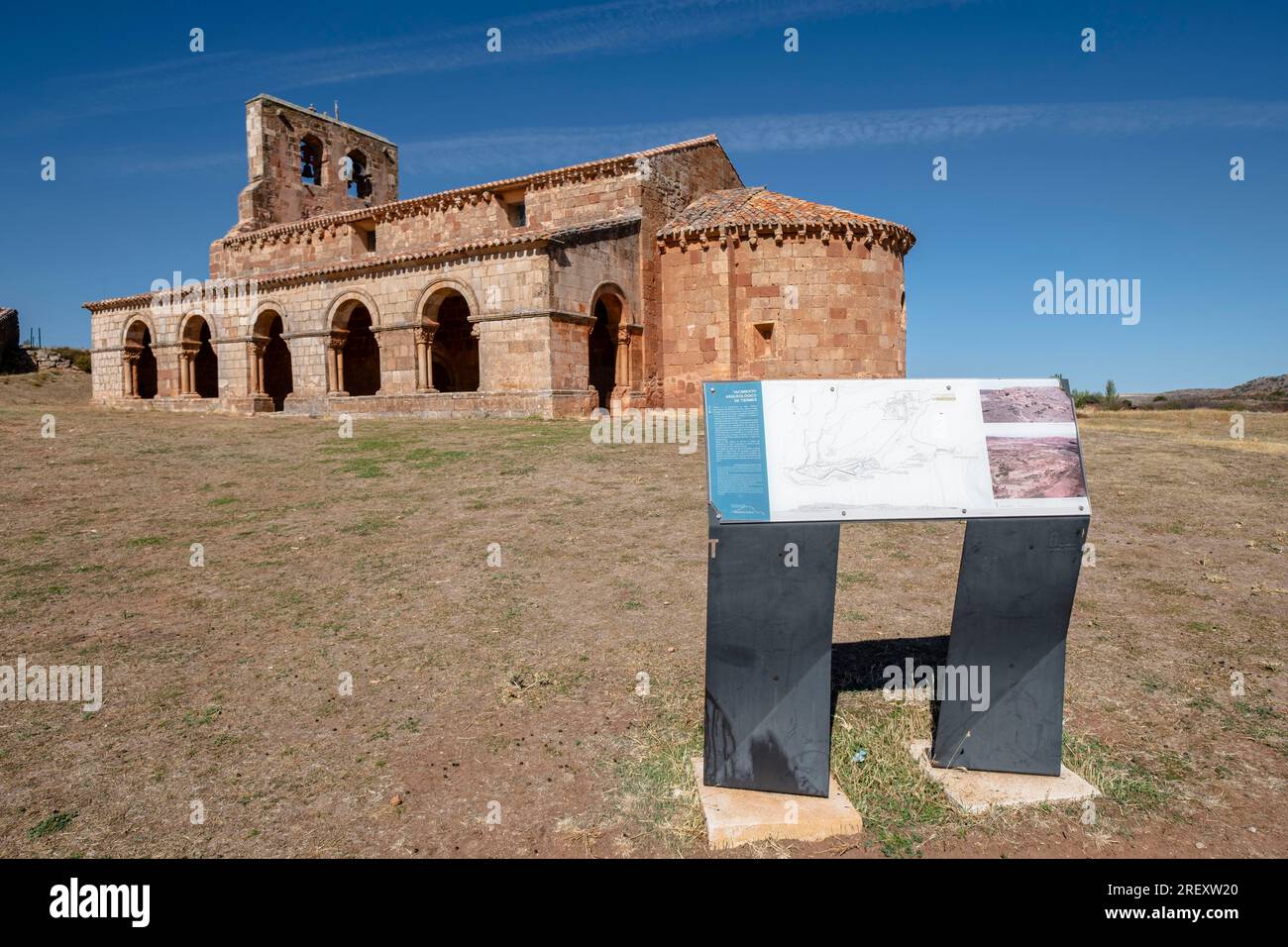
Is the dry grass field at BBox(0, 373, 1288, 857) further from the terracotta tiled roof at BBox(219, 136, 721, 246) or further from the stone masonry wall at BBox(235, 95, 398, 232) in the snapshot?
the stone masonry wall at BBox(235, 95, 398, 232)

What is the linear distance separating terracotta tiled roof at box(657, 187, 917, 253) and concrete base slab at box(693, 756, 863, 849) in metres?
15.7

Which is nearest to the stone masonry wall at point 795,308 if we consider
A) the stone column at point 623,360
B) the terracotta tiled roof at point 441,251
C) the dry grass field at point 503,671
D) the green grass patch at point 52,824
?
the stone column at point 623,360

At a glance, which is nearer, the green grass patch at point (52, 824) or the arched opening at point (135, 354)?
the green grass patch at point (52, 824)

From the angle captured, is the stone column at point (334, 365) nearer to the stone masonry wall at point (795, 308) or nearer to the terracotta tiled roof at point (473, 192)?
the terracotta tiled roof at point (473, 192)

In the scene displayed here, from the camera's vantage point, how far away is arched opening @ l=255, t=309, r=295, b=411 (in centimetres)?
2064

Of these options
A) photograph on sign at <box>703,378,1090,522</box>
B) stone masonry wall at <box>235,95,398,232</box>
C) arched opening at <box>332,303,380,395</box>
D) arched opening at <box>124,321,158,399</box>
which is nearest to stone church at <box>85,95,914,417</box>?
arched opening at <box>124,321,158,399</box>

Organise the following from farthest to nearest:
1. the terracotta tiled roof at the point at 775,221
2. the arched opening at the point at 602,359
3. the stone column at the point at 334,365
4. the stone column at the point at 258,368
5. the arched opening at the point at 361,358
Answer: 1. the arched opening at the point at 361,358
2. the arched opening at the point at 602,359
3. the stone column at the point at 258,368
4. the stone column at the point at 334,365
5. the terracotta tiled roof at the point at 775,221

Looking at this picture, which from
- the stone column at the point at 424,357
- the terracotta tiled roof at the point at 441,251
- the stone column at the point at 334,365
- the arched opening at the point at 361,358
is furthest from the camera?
the arched opening at the point at 361,358

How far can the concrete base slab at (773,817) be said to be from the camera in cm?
286

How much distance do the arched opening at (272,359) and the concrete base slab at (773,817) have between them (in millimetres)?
20631

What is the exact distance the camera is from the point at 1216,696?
12.9ft

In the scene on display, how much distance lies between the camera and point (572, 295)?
16.4 metres

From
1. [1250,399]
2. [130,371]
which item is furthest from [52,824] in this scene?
[1250,399]
